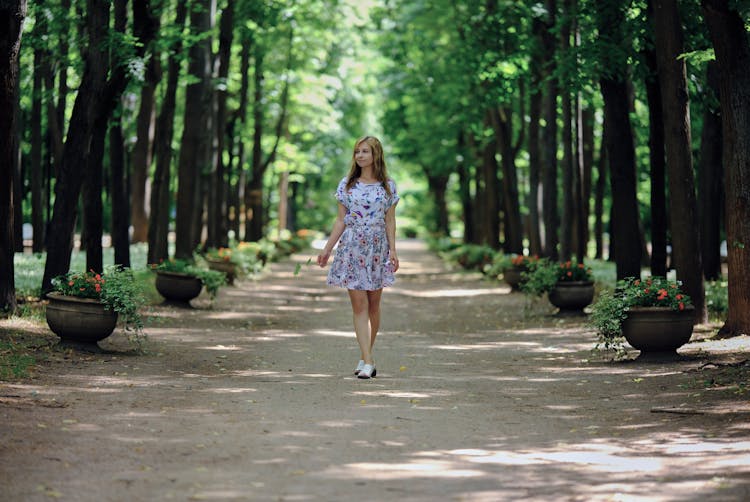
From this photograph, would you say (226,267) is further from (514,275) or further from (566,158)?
(566,158)

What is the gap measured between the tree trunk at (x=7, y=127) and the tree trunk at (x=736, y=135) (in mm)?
8488

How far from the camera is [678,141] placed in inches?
561

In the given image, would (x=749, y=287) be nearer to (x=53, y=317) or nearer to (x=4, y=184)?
(x=53, y=317)

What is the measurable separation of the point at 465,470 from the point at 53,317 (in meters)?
6.84

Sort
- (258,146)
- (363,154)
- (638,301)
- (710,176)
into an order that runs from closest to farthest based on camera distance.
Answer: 1. (363,154)
2. (638,301)
3. (710,176)
4. (258,146)

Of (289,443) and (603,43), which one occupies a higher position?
(603,43)

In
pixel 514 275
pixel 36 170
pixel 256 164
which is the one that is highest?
pixel 256 164

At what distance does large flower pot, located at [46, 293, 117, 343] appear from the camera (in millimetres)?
11977

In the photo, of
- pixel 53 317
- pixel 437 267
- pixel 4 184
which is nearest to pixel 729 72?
pixel 53 317

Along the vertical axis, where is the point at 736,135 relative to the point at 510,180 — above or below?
below

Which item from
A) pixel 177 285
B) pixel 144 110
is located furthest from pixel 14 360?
pixel 144 110

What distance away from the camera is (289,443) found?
745 cm

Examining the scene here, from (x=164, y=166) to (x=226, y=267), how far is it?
3.96 m

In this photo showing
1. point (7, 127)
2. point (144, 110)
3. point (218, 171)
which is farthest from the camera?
point (218, 171)
